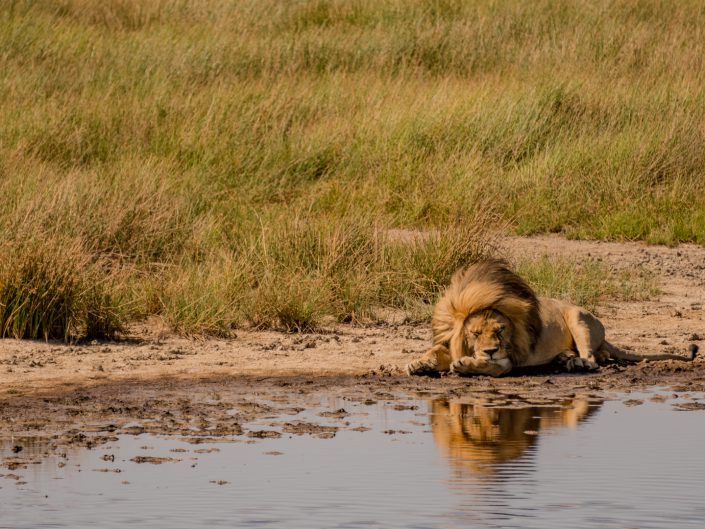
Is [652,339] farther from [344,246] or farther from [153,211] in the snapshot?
[153,211]

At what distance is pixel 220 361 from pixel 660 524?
4.17 m

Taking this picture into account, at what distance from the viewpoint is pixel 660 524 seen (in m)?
5.11

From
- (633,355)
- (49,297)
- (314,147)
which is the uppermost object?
(314,147)

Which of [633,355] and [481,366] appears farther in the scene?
[633,355]

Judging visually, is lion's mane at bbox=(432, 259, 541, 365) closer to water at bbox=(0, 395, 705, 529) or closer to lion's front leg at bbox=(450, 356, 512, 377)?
lion's front leg at bbox=(450, 356, 512, 377)

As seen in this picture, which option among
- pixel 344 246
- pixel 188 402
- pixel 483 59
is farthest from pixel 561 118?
pixel 188 402

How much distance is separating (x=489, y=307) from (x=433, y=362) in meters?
0.43

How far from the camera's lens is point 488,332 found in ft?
26.9

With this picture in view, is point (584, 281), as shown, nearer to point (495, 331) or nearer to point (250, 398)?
point (495, 331)

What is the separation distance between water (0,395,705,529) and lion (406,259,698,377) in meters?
1.09

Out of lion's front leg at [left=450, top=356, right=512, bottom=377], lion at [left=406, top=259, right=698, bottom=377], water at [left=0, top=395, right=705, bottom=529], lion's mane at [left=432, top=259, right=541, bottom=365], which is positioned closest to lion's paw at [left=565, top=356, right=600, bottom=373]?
lion at [left=406, top=259, right=698, bottom=377]

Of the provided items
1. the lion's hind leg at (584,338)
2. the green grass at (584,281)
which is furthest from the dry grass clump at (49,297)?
the green grass at (584,281)

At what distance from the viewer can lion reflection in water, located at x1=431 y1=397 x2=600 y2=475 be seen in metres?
6.24

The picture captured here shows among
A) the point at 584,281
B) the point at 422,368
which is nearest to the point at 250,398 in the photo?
the point at 422,368
